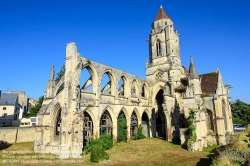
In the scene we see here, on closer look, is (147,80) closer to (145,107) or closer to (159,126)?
(145,107)

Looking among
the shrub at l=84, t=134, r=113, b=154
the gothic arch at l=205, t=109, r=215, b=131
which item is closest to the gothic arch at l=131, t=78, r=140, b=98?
the shrub at l=84, t=134, r=113, b=154

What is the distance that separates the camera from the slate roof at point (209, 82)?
25.1 meters

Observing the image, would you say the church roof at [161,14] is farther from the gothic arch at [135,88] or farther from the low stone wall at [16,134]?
the low stone wall at [16,134]

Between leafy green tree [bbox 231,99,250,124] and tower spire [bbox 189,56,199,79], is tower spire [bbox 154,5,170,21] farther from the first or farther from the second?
leafy green tree [bbox 231,99,250,124]

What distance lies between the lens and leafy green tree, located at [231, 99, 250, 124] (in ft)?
146

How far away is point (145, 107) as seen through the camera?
2789cm

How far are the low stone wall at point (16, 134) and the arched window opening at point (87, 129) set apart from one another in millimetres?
11276

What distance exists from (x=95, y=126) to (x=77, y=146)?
358 cm

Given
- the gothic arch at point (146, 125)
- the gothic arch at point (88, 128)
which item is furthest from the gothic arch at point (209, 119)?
the gothic arch at point (88, 128)

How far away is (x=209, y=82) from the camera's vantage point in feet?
86.2

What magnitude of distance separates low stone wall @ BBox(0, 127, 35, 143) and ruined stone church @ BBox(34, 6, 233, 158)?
319 inches

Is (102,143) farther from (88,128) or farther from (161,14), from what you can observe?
(161,14)

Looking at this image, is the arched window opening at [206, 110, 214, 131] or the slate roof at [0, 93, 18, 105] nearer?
the arched window opening at [206, 110, 214, 131]

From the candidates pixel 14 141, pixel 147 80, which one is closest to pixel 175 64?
pixel 147 80
